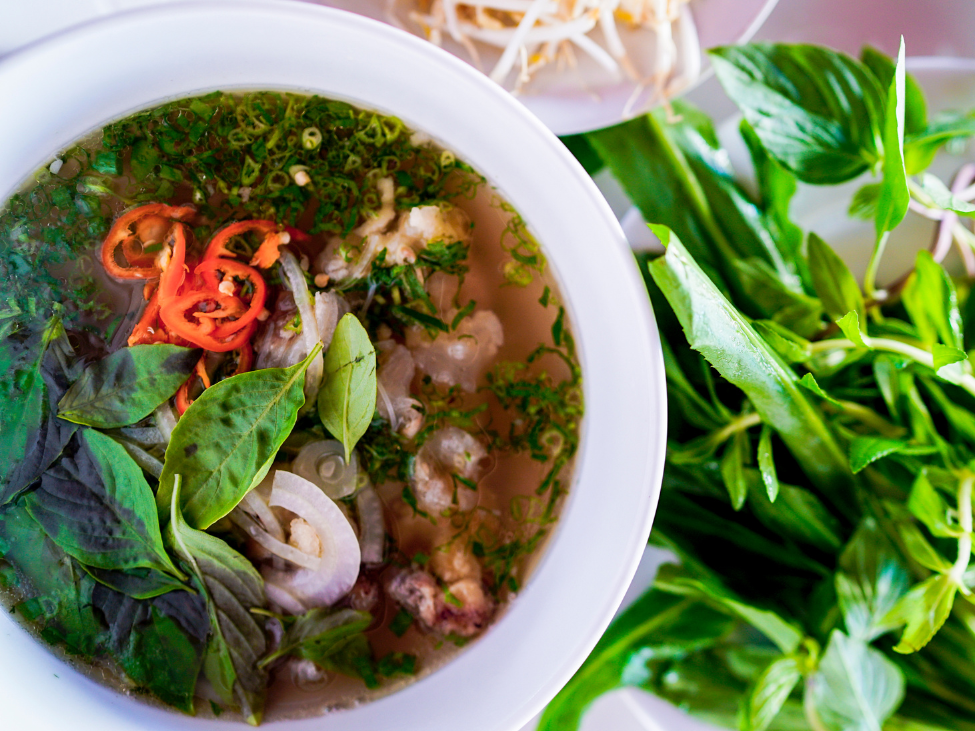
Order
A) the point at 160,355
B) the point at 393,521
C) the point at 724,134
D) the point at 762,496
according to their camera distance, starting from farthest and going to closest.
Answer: the point at 724,134
the point at 762,496
the point at 393,521
the point at 160,355

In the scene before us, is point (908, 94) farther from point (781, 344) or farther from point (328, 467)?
point (328, 467)

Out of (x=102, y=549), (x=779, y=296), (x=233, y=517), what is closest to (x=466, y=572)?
(x=233, y=517)

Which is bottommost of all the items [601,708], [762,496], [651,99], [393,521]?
[601,708]

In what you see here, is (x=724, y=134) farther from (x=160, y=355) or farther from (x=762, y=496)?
(x=160, y=355)

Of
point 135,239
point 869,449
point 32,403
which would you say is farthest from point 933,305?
point 32,403

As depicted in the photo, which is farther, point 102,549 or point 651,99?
point 651,99

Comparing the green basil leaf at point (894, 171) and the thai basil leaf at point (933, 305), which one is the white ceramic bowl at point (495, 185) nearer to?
the green basil leaf at point (894, 171)
